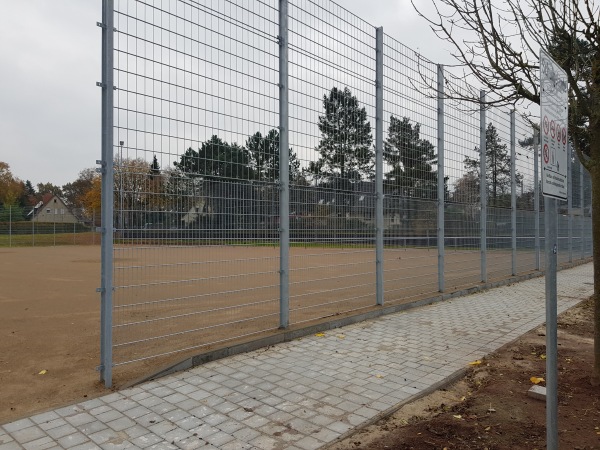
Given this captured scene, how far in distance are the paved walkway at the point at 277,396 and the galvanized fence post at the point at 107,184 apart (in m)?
0.51

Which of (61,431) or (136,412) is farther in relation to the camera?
(136,412)

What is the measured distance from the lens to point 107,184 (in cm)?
418

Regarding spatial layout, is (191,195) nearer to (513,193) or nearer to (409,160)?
(409,160)

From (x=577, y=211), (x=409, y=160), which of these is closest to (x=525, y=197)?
(x=409, y=160)

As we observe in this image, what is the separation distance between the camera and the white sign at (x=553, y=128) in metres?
2.31

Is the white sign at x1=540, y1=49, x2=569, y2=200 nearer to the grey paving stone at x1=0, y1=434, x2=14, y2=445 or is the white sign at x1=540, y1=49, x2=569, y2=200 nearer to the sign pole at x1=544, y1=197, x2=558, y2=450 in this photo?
the sign pole at x1=544, y1=197, x2=558, y2=450

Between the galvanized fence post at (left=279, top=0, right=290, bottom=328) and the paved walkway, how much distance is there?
60 cm

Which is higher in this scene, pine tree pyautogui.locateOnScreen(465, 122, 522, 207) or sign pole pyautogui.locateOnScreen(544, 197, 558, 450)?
pine tree pyautogui.locateOnScreen(465, 122, 522, 207)

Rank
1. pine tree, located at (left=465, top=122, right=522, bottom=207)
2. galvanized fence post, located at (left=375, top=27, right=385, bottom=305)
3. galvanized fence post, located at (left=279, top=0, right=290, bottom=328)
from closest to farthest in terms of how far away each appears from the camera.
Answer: galvanized fence post, located at (left=279, top=0, right=290, bottom=328) < galvanized fence post, located at (left=375, top=27, right=385, bottom=305) < pine tree, located at (left=465, top=122, right=522, bottom=207)

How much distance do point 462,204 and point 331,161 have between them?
4597 mm

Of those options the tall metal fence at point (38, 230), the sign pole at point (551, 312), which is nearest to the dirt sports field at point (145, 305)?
the sign pole at point (551, 312)

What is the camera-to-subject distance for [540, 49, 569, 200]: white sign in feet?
7.58

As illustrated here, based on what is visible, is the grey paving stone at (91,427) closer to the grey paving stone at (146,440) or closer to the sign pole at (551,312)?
the grey paving stone at (146,440)

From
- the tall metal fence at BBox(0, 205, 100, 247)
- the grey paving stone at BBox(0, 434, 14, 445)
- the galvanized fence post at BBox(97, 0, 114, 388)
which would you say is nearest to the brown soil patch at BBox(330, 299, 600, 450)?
the grey paving stone at BBox(0, 434, 14, 445)
